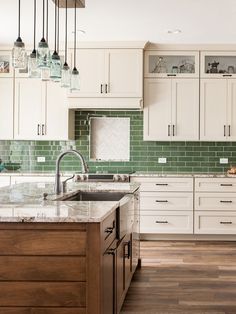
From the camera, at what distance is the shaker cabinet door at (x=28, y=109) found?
21.1ft

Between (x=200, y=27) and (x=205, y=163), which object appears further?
(x=205, y=163)

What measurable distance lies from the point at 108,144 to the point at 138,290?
3108 millimetres

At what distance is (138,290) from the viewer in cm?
398

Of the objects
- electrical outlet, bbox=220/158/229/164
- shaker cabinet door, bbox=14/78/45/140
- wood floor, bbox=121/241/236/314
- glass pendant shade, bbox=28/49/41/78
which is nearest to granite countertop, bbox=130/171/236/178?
electrical outlet, bbox=220/158/229/164

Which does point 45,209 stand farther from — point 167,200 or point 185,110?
point 185,110

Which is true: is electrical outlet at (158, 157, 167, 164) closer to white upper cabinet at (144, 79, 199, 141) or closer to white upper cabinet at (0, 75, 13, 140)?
white upper cabinet at (144, 79, 199, 141)

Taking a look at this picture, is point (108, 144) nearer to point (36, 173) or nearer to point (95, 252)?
point (36, 173)

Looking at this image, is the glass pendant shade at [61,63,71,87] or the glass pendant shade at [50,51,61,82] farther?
the glass pendant shade at [61,63,71,87]

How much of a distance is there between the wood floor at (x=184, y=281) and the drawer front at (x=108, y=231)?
2.93 ft

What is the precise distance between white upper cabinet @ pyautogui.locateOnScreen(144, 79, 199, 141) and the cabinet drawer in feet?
1.88

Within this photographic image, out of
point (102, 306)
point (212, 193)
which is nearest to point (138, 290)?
point (102, 306)

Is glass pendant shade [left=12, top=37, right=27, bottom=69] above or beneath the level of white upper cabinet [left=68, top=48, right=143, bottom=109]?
beneath

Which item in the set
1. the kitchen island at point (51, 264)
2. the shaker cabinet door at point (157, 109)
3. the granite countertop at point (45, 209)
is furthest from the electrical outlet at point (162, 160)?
the kitchen island at point (51, 264)

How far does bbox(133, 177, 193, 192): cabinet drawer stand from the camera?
6145mm
